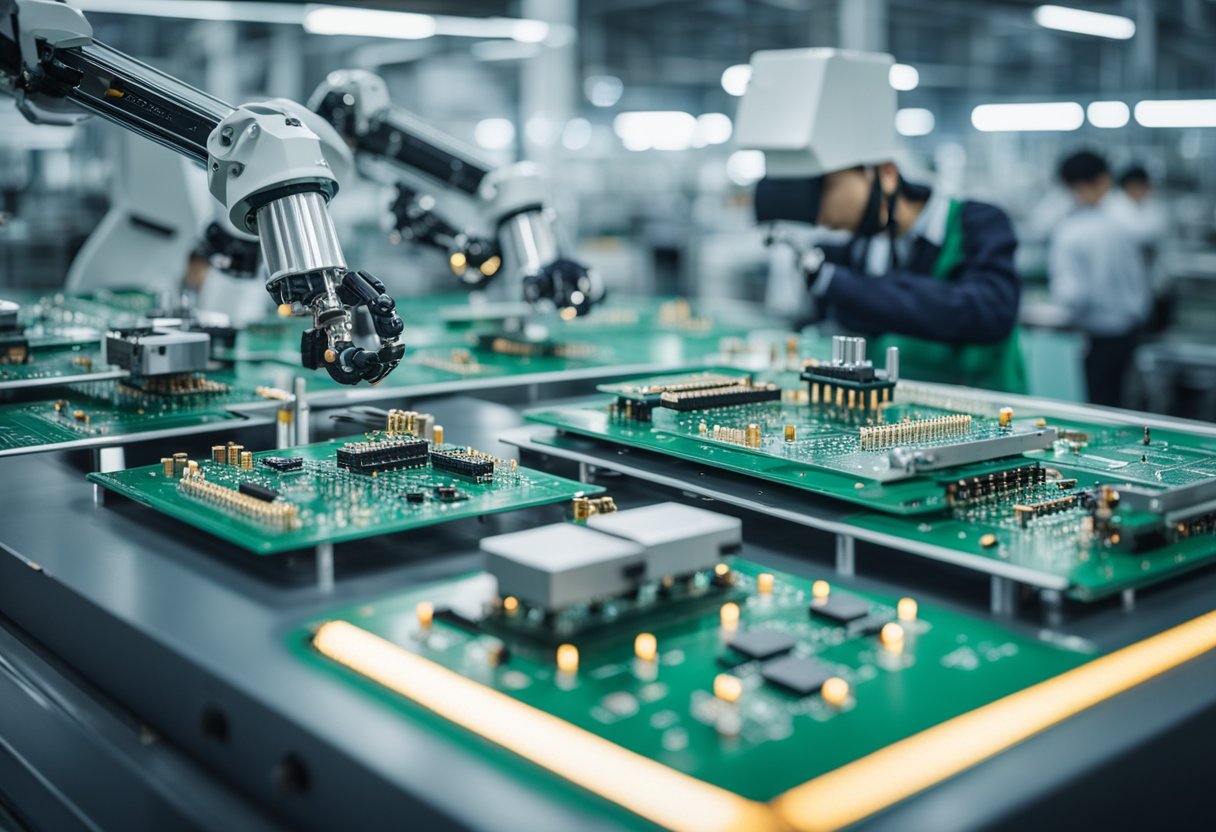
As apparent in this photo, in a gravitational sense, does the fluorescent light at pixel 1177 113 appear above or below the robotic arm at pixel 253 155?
above

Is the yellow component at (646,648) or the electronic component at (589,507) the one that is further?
the electronic component at (589,507)

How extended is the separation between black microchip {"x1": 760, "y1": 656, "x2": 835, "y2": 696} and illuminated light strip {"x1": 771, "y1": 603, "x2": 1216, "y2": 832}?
112mm

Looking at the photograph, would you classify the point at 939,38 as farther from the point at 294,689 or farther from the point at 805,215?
the point at 294,689

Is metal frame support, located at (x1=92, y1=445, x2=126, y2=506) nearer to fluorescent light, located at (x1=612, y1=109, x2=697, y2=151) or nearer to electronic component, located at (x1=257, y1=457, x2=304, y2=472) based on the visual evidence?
electronic component, located at (x1=257, y1=457, x2=304, y2=472)

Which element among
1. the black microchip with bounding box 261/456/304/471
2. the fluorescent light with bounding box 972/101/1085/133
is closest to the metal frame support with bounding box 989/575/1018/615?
the black microchip with bounding box 261/456/304/471

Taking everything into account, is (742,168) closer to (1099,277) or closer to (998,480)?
(1099,277)

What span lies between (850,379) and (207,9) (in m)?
5.31

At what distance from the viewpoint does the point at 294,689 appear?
1.24 meters

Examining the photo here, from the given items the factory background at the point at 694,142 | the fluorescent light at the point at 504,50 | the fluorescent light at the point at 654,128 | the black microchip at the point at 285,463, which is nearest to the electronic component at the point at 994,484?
the black microchip at the point at 285,463

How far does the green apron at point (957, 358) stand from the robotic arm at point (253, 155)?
1914 millimetres

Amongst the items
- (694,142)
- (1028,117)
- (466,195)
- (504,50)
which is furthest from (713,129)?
(466,195)

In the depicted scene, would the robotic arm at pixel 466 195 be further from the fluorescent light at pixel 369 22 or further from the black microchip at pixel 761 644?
the fluorescent light at pixel 369 22

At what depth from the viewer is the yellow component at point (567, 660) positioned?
122 cm

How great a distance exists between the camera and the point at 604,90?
1945 cm
